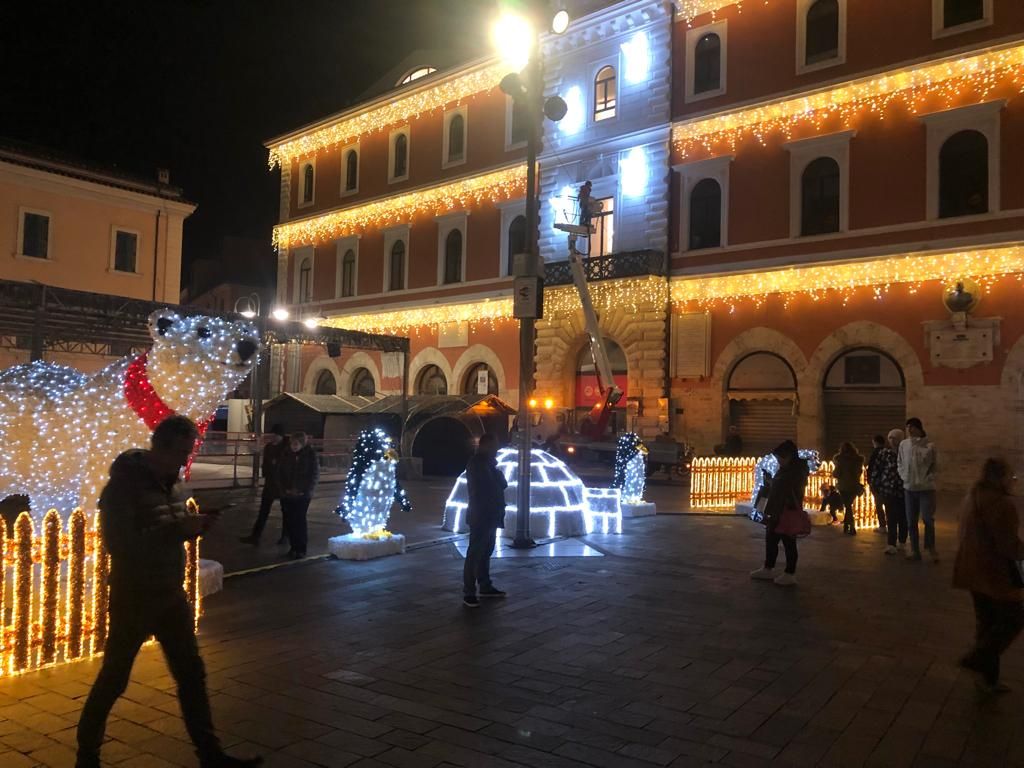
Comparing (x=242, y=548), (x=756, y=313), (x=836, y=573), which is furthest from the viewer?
(x=756, y=313)

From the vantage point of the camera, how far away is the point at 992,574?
5348mm

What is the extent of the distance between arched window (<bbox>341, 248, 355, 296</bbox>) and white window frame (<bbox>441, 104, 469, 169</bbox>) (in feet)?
21.5

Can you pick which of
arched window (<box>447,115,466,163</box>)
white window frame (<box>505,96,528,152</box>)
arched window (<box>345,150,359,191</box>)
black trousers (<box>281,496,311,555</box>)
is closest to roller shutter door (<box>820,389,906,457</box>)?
white window frame (<box>505,96,528,152</box>)

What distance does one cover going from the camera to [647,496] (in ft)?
59.4

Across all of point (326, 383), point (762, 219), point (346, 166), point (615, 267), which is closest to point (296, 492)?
point (615, 267)

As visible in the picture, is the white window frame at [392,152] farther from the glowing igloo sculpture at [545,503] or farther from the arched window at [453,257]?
the glowing igloo sculpture at [545,503]

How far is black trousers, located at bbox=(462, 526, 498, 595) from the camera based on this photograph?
7.57m

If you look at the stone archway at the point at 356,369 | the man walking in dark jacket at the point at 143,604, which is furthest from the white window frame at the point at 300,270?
the man walking in dark jacket at the point at 143,604

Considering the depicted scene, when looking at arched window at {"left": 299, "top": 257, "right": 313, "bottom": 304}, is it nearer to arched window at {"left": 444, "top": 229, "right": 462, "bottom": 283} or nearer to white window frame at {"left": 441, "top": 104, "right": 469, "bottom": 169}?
arched window at {"left": 444, "top": 229, "right": 462, "bottom": 283}

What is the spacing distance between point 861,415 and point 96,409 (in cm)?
1938

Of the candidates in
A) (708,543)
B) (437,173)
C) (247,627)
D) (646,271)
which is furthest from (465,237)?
(247,627)

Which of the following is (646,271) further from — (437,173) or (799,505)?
(799,505)

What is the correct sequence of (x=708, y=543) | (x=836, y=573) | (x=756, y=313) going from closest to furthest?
(x=836, y=573), (x=708, y=543), (x=756, y=313)

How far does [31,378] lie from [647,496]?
13.1 meters
